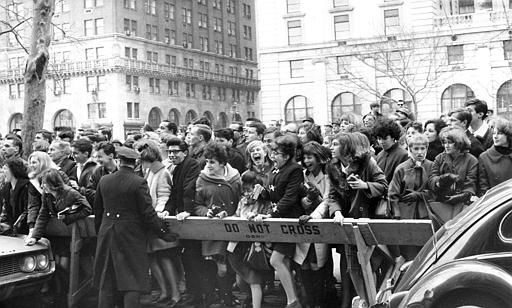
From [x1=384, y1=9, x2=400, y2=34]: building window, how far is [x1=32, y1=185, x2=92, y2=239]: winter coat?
165 feet

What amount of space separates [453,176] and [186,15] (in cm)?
8938

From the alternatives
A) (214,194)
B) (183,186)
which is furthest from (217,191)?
(183,186)

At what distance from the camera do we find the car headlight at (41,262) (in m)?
8.69

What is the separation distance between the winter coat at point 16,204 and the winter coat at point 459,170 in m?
5.39

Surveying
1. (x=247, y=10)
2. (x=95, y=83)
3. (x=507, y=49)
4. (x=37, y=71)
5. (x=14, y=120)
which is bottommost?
(x=37, y=71)

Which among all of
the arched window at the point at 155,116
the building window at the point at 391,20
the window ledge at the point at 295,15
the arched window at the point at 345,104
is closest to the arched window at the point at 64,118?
the arched window at the point at 155,116

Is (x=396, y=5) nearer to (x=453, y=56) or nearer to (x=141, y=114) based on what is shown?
(x=453, y=56)

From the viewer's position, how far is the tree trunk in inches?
621

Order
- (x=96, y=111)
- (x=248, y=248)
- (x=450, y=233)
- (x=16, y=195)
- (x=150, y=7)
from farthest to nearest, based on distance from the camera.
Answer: (x=150, y=7) → (x=96, y=111) → (x=16, y=195) → (x=248, y=248) → (x=450, y=233)

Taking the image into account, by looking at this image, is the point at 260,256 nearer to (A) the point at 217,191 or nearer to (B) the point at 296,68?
(A) the point at 217,191

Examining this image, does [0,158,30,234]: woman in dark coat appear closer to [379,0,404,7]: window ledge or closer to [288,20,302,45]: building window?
[379,0,404,7]: window ledge

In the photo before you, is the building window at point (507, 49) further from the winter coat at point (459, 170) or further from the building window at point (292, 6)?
the winter coat at point (459, 170)

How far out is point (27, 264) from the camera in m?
8.52

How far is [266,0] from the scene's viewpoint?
62.2 m
